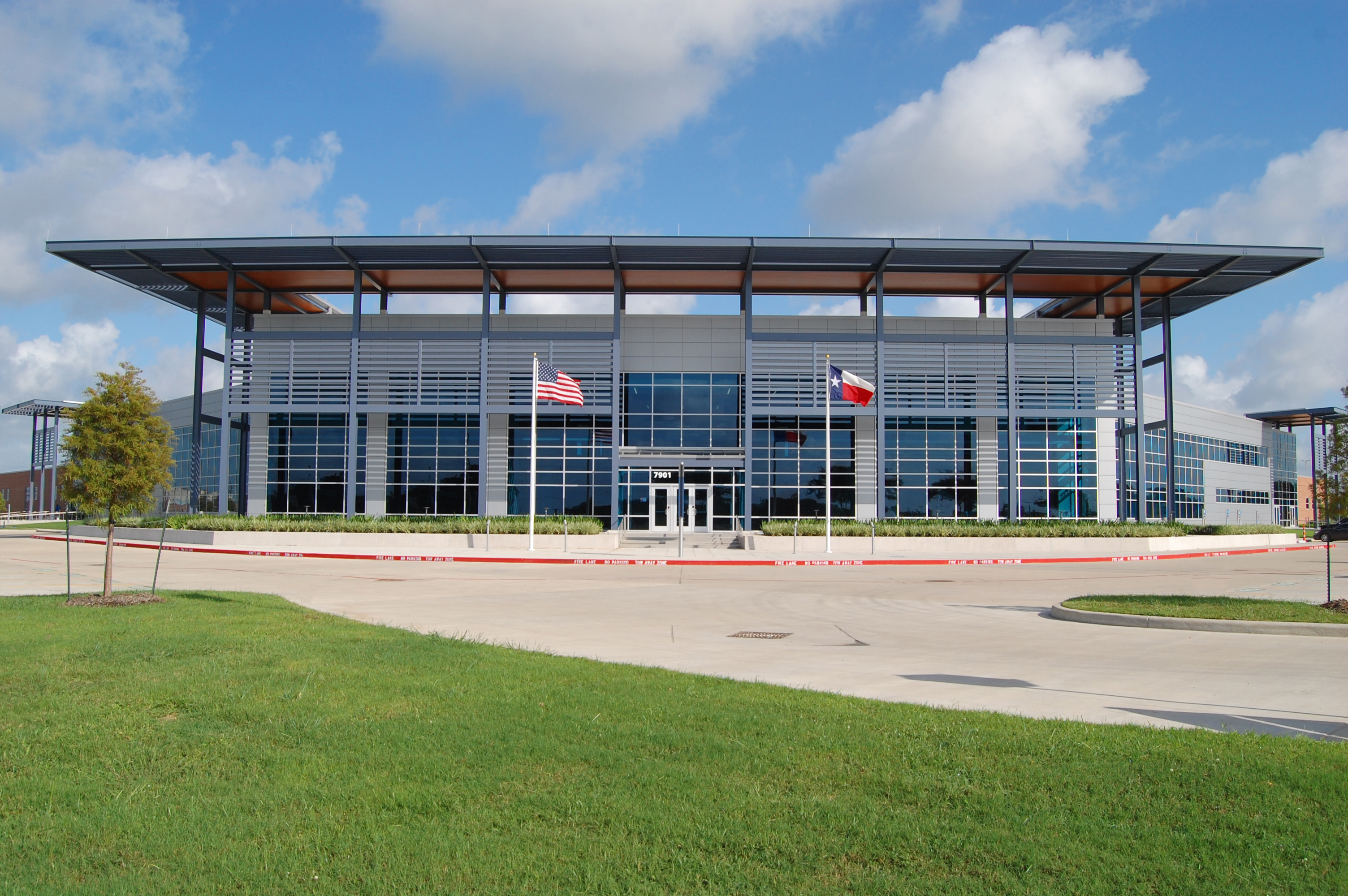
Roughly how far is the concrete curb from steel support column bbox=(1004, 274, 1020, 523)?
28017 millimetres

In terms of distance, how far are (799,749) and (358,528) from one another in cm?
3383

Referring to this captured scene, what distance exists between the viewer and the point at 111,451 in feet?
48.8

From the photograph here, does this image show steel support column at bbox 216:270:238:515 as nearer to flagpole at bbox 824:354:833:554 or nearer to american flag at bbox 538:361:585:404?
american flag at bbox 538:361:585:404

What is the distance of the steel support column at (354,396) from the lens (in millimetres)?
42406

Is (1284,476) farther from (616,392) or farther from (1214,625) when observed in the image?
(1214,625)

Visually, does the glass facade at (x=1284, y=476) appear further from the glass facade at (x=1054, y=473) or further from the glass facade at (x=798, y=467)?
the glass facade at (x=798, y=467)

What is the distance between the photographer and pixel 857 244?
39625mm

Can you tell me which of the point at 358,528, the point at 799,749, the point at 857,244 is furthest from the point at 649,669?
the point at 857,244

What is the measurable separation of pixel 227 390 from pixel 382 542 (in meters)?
14.0

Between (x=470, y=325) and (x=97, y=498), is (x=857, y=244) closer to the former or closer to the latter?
(x=470, y=325)

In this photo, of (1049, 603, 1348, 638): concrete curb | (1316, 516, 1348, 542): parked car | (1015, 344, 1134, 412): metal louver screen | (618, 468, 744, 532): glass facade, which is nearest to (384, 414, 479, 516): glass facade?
(618, 468, 744, 532): glass facade

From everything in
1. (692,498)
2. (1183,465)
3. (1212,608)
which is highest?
(1183,465)

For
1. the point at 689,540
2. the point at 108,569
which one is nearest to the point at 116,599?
the point at 108,569

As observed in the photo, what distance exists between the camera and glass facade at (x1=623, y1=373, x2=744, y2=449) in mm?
45469
